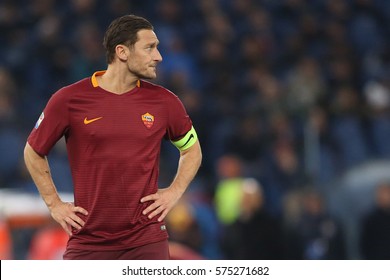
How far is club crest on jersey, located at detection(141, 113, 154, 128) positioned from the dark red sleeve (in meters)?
0.40

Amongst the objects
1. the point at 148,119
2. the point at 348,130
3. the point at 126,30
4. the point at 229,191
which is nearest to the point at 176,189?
the point at 148,119

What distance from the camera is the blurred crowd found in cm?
1129

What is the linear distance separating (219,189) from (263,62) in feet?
9.03

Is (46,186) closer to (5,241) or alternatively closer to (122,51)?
(122,51)

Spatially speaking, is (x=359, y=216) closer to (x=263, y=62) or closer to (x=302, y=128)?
(x=302, y=128)

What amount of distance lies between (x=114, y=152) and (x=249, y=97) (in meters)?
8.26

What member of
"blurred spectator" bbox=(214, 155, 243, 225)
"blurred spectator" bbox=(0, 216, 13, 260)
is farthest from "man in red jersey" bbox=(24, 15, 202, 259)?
"blurred spectator" bbox=(214, 155, 243, 225)

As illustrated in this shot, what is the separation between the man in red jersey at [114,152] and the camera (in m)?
5.83

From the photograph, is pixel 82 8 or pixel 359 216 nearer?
pixel 359 216

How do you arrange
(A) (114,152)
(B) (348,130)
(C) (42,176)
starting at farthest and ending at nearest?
(B) (348,130) < (C) (42,176) < (A) (114,152)

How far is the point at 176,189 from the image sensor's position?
606cm

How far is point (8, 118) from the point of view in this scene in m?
12.5

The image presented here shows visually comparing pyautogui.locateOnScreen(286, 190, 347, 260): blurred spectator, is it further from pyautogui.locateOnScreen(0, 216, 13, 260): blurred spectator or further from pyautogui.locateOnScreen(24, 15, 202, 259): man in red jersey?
pyautogui.locateOnScreen(24, 15, 202, 259): man in red jersey
